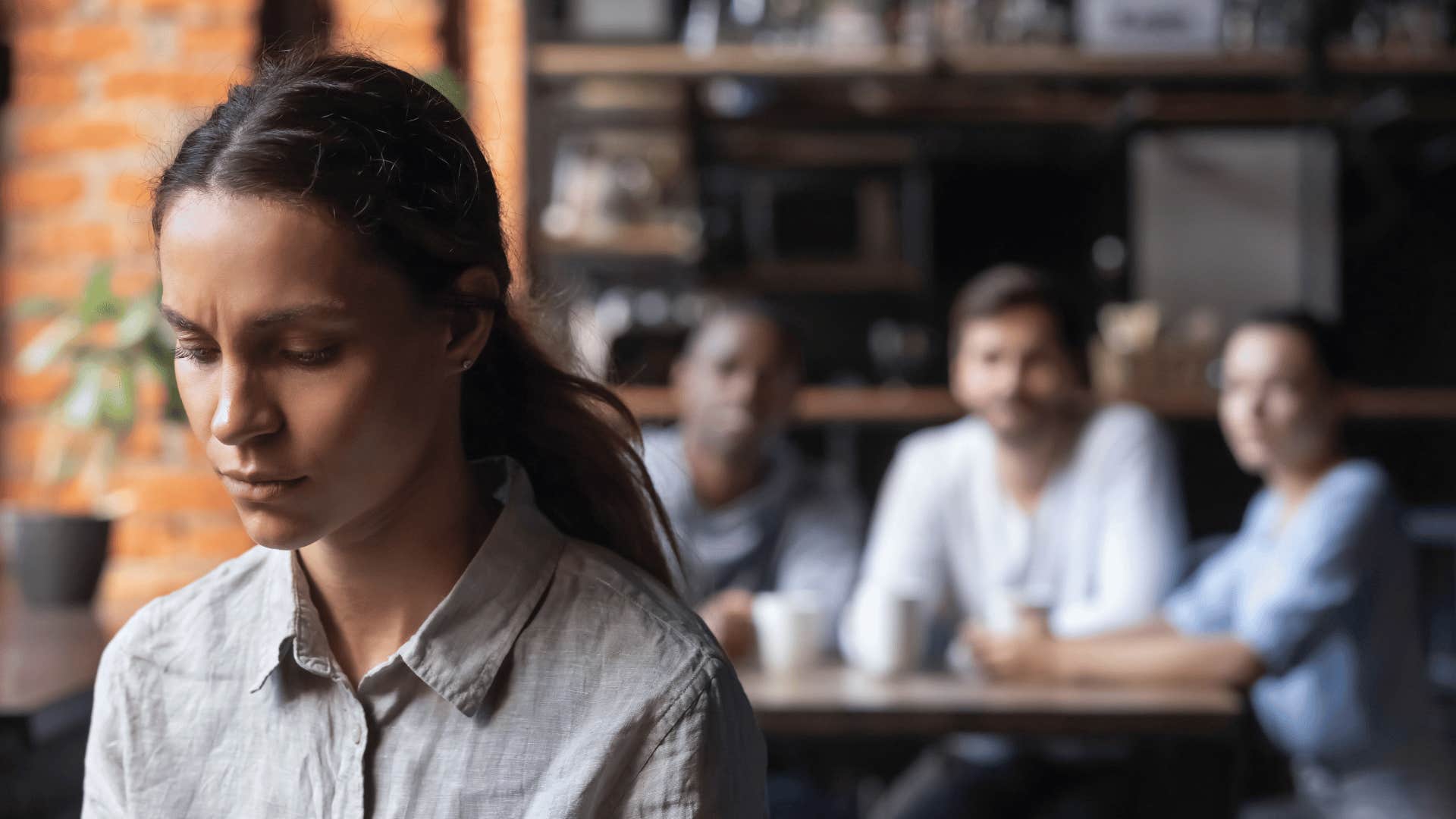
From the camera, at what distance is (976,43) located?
327cm

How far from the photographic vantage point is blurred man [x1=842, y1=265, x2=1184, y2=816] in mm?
2277

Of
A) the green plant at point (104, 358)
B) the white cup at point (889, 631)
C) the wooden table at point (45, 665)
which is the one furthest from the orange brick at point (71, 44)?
the white cup at point (889, 631)

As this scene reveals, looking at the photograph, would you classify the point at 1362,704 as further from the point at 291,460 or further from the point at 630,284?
the point at 630,284

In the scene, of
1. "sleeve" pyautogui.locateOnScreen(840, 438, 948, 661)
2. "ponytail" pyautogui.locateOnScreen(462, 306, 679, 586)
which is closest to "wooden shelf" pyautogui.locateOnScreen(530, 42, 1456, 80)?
"sleeve" pyautogui.locateOnScreen(840, 438, 948, 661)

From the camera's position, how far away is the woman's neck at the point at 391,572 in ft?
2.51

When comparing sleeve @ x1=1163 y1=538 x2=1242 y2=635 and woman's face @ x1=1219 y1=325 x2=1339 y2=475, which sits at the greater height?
woman's face @ x1=1219 y1=325 x2=1339 y2=475

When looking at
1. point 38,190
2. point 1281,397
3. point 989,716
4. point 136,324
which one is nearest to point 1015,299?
point 1281,397

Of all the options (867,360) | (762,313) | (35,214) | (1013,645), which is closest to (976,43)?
(867,360)

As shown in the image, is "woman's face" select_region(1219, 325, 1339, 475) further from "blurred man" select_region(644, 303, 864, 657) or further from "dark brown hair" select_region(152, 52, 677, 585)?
"dark brown hair" select_region(152, 52, 677, 585)

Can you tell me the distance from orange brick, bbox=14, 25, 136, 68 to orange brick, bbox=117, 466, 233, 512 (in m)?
0.74

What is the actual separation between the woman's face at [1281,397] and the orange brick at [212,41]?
5.89 ft

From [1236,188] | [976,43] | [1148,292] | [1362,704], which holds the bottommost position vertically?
[1362,704]

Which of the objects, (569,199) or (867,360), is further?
(867,360)

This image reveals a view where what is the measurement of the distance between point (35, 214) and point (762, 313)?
51.5 inches
